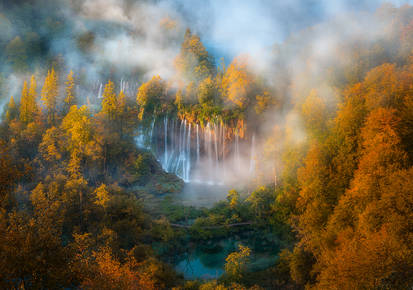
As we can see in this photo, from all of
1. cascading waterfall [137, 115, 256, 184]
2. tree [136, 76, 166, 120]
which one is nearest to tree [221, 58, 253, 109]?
cascading waterfall [137, 115, 256, 184]

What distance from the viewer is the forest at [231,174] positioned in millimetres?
14273

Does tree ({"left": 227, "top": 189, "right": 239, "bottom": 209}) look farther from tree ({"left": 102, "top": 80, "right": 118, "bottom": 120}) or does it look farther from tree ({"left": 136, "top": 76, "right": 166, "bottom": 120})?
tree ({"left": 136, "top": 76, "right": 166, "bottom": 120})

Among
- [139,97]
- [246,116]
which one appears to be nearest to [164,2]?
[139,97]

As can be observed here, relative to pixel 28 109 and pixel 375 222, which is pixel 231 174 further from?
pixel 28 109

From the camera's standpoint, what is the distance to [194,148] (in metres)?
55.9

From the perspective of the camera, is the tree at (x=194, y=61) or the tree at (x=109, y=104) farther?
the tree at (x=194, y=61)

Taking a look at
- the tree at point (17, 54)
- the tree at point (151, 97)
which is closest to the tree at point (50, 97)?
the tree at point (151, 97)

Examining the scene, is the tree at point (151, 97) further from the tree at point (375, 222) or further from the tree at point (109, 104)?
the tree at point (375, 222)

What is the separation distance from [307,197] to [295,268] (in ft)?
19.3

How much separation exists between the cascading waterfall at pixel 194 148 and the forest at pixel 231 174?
0.26 metres

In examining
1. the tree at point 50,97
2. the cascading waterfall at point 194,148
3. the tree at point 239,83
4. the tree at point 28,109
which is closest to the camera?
the tree at point 28,109

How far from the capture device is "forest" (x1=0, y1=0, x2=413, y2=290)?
1427 centimetres

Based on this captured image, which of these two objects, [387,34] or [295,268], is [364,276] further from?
[387,34]

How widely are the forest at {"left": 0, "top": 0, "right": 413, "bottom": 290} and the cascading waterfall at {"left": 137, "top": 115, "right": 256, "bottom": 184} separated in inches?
10.1
